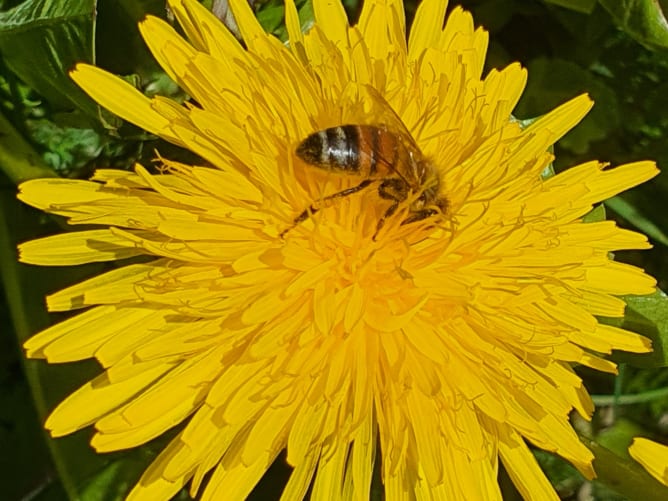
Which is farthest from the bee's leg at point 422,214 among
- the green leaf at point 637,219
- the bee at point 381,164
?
the green leaf at point 637,219

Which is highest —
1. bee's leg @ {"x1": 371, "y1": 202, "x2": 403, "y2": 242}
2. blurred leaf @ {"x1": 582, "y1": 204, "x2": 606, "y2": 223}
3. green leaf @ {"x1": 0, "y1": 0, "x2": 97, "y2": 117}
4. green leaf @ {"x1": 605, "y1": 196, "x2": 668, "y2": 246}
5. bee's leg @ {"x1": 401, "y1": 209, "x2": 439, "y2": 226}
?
green leaf @ {"x1": 0, "y1": 0, "x2": 97, "y2": 117}

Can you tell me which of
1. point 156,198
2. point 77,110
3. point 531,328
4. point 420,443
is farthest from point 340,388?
→ point 77,110

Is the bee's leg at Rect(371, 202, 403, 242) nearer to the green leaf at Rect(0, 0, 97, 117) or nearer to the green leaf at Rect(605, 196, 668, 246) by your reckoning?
the green leaf at Rect(0, 0, 97, 117)

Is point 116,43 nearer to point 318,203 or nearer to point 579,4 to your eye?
point 318,203

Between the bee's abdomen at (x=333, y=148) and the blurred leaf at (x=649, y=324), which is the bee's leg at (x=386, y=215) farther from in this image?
the blurred leaf at (x=649, y=324)

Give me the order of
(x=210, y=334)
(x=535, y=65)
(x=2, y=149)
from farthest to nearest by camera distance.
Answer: (x=535, y=65) < (x=2, y=149) < (x=210, y=334)

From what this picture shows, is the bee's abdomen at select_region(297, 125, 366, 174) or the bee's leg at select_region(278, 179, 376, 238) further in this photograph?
the bee's leg at select_region(278, 179, 376, 238)

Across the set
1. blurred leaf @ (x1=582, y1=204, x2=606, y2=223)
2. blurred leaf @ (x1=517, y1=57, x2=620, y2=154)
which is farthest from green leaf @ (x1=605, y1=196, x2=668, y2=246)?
blurred leaf @ (x1=582, y1=204, x2=606, y2=223)

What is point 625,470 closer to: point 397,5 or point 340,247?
point 340,247

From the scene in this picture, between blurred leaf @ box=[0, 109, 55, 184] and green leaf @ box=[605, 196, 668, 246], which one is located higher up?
blurred leaf @ box=[0, 109, 55, 184]
